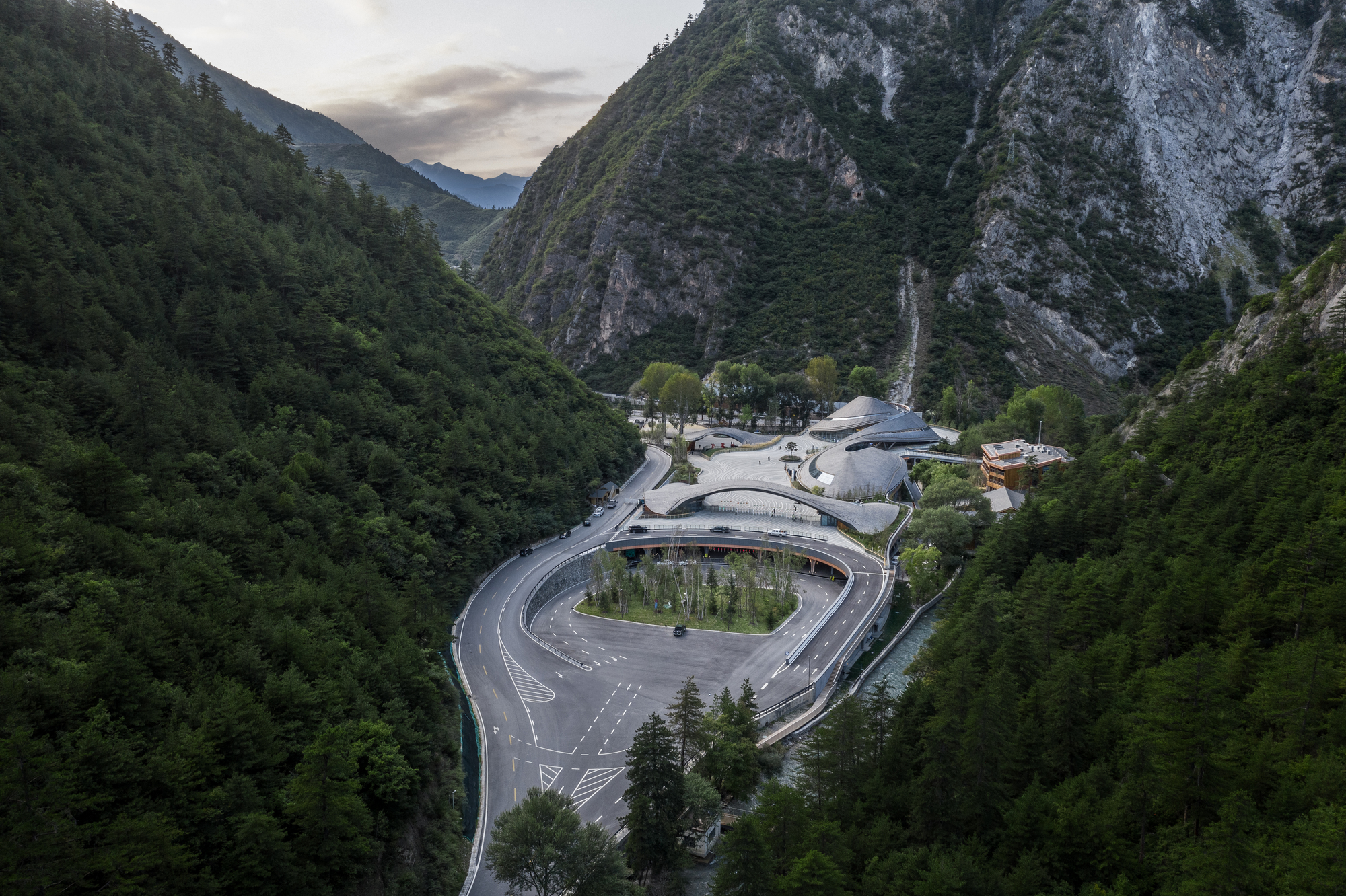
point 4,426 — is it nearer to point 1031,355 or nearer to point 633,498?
point 633,498

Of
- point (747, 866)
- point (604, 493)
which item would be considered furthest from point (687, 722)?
point (604, 493)

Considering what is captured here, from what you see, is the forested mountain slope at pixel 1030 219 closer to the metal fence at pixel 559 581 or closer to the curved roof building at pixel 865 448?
the curved roof building at pixel 865 448

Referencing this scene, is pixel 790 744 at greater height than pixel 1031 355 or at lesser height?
lesser

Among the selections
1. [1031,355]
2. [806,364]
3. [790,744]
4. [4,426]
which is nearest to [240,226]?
[4,426]

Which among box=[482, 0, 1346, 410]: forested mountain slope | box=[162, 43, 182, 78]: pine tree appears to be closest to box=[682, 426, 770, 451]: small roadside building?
box=[482, 0, 1346, 410]: forested mountain slope

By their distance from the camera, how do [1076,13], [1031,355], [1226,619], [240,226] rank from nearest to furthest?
[1226,619], [240,226], [1031,355], [1076,13]

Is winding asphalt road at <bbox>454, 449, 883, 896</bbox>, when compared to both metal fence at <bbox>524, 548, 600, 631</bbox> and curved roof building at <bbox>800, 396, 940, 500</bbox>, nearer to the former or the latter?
metal fence at <bbox>524, 548, 600, 631</bbox>

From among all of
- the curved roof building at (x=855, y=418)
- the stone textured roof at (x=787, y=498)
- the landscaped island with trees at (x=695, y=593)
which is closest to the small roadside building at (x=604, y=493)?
the stone textured roof at (x=787, y=498)

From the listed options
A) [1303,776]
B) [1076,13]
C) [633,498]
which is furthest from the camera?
[1076,13]
